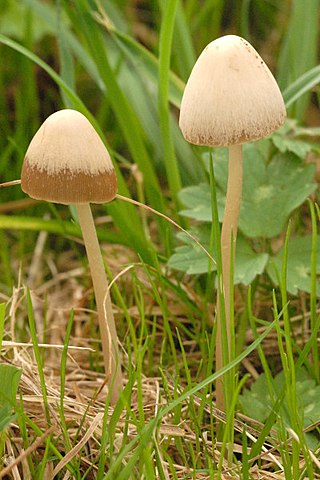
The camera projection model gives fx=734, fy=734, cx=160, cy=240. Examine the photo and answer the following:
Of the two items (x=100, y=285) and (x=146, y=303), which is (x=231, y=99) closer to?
(x=100, y=285)

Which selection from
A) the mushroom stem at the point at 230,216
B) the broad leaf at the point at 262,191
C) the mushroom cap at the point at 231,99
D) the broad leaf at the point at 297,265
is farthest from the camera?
the broad leaf at the point at 262,191

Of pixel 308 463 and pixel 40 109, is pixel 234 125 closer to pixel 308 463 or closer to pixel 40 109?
pixel 308 463

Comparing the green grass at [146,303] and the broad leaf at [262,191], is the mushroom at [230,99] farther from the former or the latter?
the broad leaf at [262,191]

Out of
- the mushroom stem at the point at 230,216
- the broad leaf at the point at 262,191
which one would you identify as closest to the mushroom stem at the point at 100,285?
the mushroom stem at the point at 230,216

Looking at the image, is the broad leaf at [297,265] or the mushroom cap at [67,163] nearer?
the mushroom cap at [67,163]

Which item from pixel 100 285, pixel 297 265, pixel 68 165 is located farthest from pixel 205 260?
pixel 68 165

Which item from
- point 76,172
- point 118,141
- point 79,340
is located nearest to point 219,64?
point 76,172
